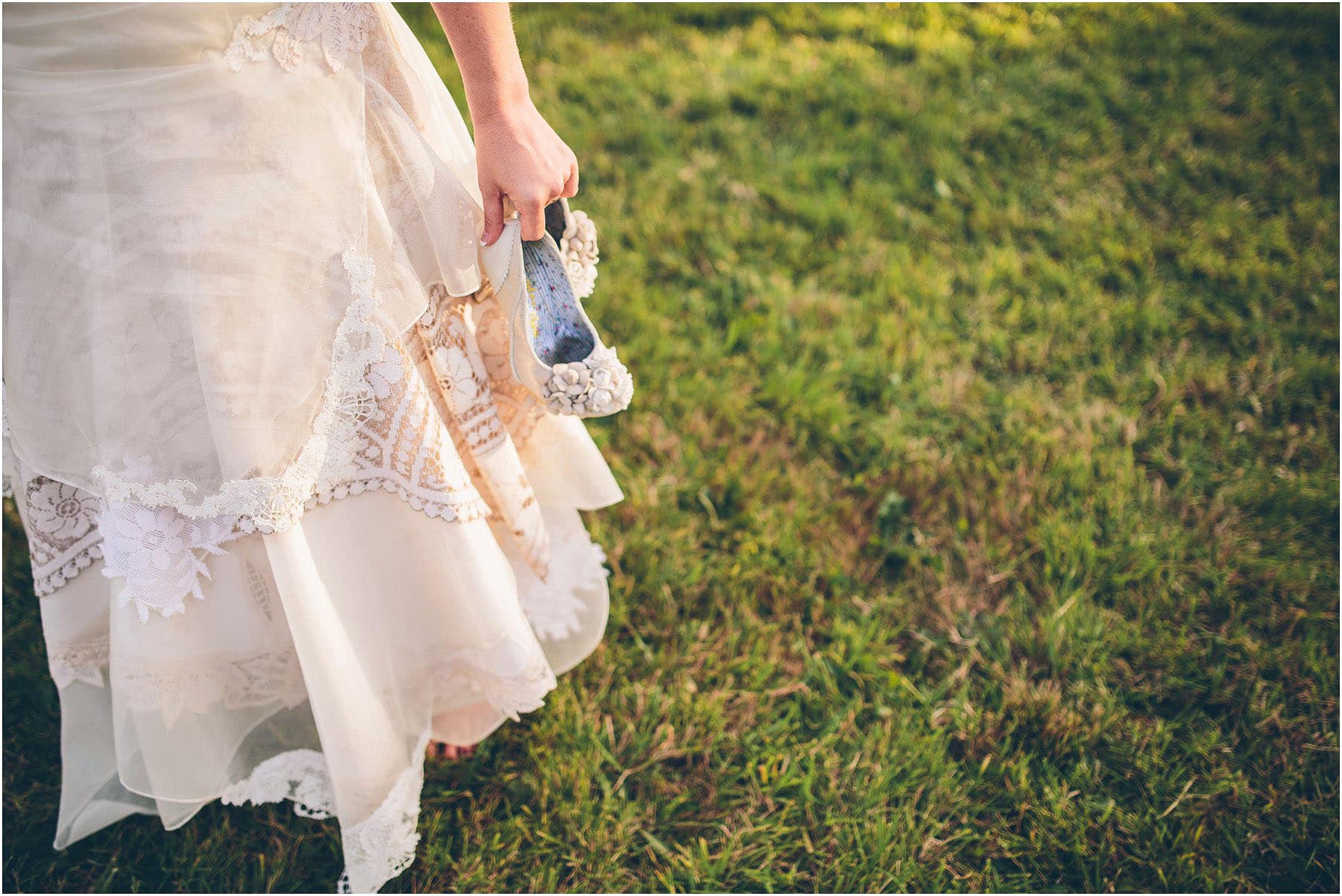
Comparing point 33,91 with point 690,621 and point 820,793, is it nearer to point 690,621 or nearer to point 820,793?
point 690,621

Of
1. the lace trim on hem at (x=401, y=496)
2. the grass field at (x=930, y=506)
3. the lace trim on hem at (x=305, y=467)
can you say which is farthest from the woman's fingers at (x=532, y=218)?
the grass field at (x=930, y=506)

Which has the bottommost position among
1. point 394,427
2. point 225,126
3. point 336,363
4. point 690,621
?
point 690,621

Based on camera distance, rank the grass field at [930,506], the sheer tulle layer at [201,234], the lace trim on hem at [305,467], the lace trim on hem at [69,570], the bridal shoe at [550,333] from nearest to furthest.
Answer: 1. the sheer tulle layer at [201,234]
2. the lace trim on hem at [305,467]
3. the bridal shoe at [550,333]
4. the lace trim on hem at [69,570]
5. the grass field at [930,506]

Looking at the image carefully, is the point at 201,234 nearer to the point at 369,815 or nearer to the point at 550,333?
the point at 550,333

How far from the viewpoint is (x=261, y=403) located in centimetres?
113

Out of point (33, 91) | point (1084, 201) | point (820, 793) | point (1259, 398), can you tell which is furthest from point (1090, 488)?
point (33, 91)

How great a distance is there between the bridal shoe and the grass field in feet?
2.77

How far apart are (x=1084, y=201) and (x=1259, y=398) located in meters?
0.95

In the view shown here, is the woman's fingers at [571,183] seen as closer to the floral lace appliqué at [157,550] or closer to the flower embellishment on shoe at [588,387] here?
the flower embellishment on shoe at [588,387]

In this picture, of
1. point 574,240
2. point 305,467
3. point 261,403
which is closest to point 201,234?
point 261,403

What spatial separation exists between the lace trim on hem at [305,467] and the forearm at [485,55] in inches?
10.6

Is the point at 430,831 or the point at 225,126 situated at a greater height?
the point at 225,126

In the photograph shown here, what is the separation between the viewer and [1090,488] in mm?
2254

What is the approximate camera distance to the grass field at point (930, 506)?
1.67 meters
